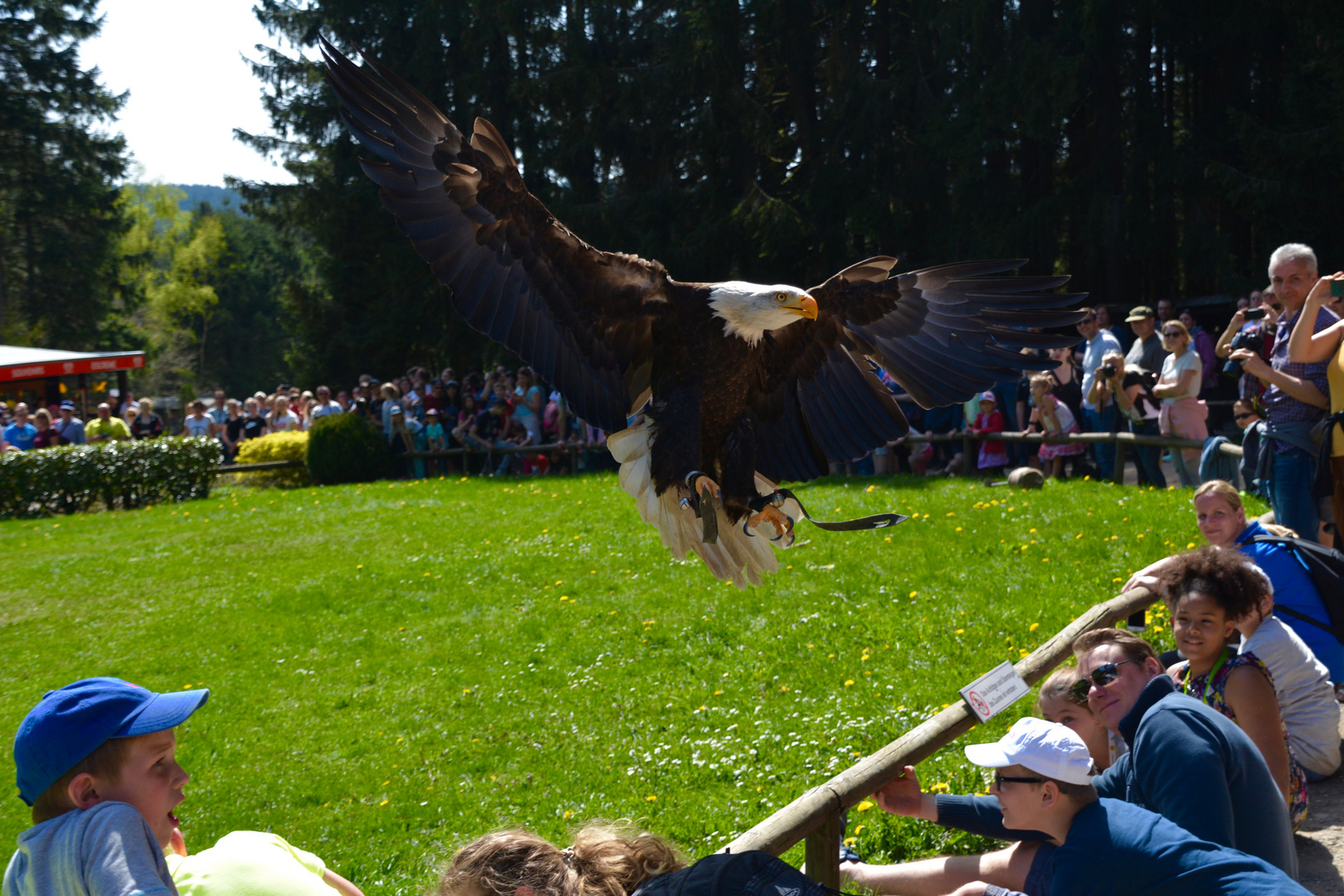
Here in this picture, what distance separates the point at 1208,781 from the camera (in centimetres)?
232

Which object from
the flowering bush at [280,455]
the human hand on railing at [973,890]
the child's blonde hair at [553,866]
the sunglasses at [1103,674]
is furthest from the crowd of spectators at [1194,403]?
the flowering bush at [280,455]

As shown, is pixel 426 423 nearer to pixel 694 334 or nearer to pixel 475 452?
pixel 475 452

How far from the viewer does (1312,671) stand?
3.38m

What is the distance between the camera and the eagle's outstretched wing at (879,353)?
3.18 meters

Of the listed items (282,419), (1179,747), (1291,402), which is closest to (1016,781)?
(1179,747)

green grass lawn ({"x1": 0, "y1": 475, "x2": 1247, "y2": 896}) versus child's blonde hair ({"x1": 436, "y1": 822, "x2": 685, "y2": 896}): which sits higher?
child's blonde hair ({"x1": 436, "y1": 822, "x2": 685, "y2": 896})

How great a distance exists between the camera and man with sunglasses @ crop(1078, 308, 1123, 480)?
8.73 metres

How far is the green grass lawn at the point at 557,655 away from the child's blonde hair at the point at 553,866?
1965 millimetres

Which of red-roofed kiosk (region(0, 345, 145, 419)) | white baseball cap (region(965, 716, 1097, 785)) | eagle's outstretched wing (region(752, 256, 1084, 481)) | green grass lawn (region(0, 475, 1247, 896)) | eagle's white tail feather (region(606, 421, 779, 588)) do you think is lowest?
green grass lawn (region(0, 475, 1247, 896))

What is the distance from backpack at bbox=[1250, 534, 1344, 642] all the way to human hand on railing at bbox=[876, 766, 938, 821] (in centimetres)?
181

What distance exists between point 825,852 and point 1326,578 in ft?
7.15

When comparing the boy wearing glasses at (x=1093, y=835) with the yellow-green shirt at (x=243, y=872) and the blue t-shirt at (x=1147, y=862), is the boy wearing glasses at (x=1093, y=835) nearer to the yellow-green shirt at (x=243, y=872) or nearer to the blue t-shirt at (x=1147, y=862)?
the blue t-shirt at (x=1147, y=862)

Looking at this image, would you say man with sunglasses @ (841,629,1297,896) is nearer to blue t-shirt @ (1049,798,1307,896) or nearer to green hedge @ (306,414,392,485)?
blue t-shirt @ (1049,798,1307,896)

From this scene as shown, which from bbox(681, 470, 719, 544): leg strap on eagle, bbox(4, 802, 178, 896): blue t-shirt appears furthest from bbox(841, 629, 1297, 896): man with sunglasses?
bbox(4, 802, 178, 896): blue t-shirt
